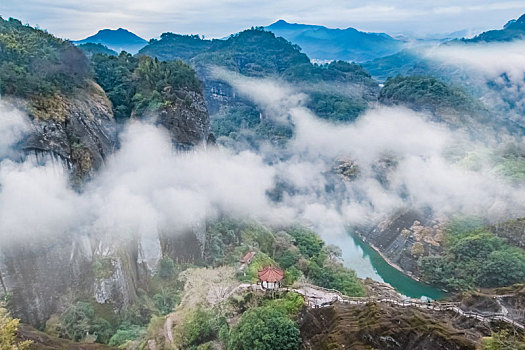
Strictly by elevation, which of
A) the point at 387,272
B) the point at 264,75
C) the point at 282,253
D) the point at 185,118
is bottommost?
the point at 387,272

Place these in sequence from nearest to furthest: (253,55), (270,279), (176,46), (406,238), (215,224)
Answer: (270,279) < (215,224) < (406,238) < (253,55) < (176,46)

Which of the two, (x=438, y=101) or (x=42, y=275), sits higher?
(x=438, y=101)

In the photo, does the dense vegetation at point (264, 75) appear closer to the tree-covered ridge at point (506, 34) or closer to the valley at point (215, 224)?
the valley at point (215, 224)

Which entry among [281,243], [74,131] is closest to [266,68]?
[281,243]

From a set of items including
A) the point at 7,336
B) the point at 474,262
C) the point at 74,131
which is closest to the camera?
the point at 7,336

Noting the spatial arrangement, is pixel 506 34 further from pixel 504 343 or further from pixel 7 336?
pixel 7 336

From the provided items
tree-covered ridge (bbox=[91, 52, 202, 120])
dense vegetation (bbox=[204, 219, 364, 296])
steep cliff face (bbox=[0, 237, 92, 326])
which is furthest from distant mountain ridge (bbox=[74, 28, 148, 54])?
steep cliff face (bbox=[0, 237, 92, 326])

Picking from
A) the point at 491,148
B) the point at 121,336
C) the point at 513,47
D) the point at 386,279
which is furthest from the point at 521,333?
the point at 513,47

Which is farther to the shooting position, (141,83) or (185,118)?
(141,83)

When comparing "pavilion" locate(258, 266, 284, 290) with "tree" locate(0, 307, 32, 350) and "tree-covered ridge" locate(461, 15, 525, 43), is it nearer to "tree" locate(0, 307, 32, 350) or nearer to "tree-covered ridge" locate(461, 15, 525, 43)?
"tree" locate(0, 307, 32, 350)
